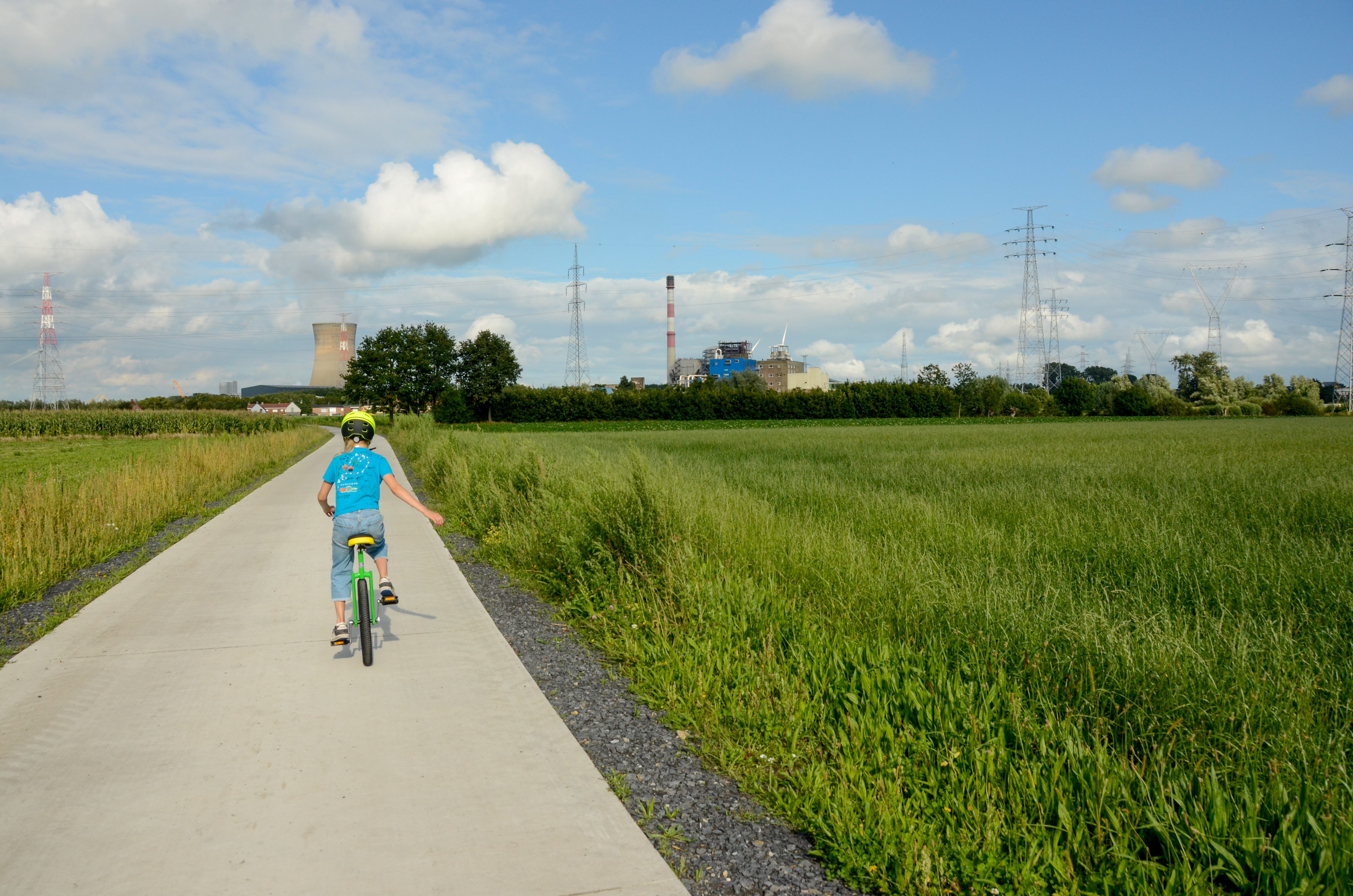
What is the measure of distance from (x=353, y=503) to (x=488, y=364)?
8498 centimetres

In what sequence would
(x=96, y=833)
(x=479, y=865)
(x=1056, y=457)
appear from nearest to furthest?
(x=479, y=865) → (x=96, y=833) → (x=1056, y=457)

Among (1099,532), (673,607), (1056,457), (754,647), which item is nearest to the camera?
(754,647)

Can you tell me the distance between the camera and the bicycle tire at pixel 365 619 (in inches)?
207

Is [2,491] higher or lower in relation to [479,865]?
higher

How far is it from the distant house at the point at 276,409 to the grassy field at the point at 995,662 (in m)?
78.9

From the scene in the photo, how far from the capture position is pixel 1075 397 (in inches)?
3804

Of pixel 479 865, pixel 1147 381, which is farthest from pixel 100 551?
pixel 1147 381

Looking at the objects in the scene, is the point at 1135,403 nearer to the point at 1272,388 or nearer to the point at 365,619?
the point at 1272,388

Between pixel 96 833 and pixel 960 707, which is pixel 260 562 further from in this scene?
pixel 960 707

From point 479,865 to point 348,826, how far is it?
27.1 inches

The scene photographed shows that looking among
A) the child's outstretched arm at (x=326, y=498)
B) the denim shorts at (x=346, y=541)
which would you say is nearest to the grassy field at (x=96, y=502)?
the child's outstretched arm at (x=326, y=498)

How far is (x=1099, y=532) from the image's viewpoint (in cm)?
861

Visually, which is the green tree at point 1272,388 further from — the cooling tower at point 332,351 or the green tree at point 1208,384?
the cooling tower at point 332,351

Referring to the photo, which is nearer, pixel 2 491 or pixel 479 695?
pixel 479 695
